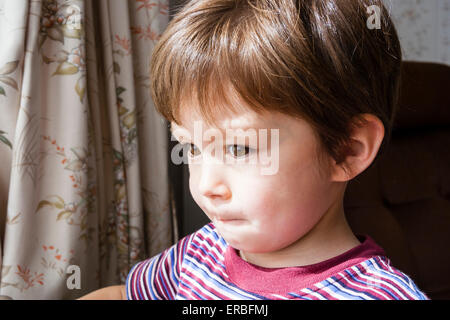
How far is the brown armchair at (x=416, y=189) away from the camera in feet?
4.31

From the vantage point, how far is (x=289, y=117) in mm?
605

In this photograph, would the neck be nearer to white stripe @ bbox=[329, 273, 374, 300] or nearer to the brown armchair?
white stripe @ bbox=[329, 273, 374, 300]

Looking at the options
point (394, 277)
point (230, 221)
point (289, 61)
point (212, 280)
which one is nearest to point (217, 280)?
point (212, 280)

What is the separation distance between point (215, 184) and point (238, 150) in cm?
6

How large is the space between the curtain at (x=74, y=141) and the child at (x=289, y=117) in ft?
1.02

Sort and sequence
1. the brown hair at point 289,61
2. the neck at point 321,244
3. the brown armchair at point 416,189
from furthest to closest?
1. the brown armchair at point 416,189
2. the neck at point 321,244
3. the brown hair at point 289,61

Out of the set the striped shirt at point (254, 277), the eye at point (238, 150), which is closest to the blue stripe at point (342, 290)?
the striped shirt at point (254, 277)

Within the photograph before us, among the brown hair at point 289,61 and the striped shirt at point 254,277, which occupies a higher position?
the brown hair at point 289,61

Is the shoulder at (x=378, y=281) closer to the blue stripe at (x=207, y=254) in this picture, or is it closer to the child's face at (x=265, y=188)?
the child's face at (x=265, y=188)

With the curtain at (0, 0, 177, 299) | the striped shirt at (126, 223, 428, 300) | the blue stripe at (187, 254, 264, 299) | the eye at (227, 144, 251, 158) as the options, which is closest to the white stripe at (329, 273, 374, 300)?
the striped shirt at (126, 223, 428, 300)

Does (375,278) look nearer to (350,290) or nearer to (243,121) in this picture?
(350,290)

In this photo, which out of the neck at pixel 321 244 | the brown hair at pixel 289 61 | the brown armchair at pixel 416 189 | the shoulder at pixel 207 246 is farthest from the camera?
the brown armchair at pixel 416 189

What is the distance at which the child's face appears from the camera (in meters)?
0.61
